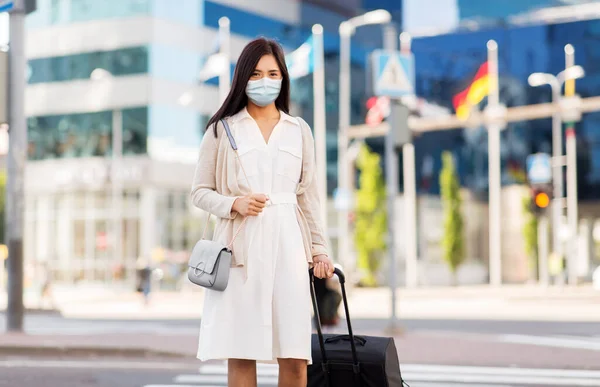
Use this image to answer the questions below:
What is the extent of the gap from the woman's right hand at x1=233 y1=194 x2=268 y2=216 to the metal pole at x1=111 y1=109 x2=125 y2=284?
40491mm

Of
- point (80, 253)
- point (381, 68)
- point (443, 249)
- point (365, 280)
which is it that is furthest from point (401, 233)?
point (381, 68)

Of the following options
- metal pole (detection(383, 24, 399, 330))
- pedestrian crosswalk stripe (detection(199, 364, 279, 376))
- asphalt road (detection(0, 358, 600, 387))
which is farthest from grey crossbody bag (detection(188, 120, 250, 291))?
metal pole (detection(383, 24, 399, 330))

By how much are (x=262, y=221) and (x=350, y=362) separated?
76cm

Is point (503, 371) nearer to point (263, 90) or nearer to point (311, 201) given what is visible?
point (311, 201)

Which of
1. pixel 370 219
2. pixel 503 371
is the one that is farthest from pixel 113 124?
pixel 503 371

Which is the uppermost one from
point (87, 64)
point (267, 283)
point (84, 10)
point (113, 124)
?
point (84, 10)

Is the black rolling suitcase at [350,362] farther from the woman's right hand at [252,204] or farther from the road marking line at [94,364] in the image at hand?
the road marking line at [94,364]

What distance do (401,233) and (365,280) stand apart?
7087mm

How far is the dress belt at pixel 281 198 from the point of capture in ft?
14.4

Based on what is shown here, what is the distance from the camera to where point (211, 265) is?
13.8 ft

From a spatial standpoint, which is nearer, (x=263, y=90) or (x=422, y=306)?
(x=263, y=90)

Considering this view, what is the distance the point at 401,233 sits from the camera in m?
50.5

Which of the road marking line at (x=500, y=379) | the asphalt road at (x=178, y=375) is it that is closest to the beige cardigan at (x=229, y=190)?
the asphalt road at (x=178, y=375)

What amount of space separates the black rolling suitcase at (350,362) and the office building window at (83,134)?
132ft
